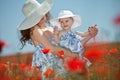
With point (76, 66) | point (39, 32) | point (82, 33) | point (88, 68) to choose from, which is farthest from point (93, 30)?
point (76, 66)

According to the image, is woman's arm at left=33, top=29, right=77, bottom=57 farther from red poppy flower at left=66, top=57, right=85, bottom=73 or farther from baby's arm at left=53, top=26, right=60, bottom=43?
red poppy flower at left=66, top=57, right=85, bottom=73

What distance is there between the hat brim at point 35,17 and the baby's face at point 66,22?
0.10 meters

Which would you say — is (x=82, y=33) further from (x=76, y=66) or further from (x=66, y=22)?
(x=76, y=66)

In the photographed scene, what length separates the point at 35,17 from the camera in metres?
1.70

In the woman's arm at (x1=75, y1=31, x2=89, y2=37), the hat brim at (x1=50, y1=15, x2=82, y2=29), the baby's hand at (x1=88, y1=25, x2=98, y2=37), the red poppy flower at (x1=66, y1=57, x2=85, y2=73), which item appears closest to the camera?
the red poppy flower at (x1=66, y1=57, x2=85, y2=73)

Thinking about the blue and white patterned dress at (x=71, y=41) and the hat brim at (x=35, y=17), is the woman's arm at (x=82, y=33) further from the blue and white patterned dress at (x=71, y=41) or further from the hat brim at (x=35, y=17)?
the hat brim at (x=35, y=17)

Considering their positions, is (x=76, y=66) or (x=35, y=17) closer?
(x=76, y=66)

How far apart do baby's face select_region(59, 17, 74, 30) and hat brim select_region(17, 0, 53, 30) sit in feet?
0.33

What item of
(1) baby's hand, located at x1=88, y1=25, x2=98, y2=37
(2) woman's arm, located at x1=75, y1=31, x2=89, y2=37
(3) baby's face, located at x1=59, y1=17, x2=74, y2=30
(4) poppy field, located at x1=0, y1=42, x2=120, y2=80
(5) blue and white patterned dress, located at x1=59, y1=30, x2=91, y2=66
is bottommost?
(5) blue and white patterned dress, located at x1=59, y1=30, x2=91, y2=66

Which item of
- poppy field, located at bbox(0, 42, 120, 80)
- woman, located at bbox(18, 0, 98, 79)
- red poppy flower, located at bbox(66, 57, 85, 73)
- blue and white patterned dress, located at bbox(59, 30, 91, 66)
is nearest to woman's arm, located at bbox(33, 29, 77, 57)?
woman, located at bbox(18, 0, 98, 79)

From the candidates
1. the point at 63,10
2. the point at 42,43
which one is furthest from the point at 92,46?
the point at 63,10

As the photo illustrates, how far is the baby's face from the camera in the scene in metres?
1.70

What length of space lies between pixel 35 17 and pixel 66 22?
17 cm

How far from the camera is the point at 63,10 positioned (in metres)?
1.84
